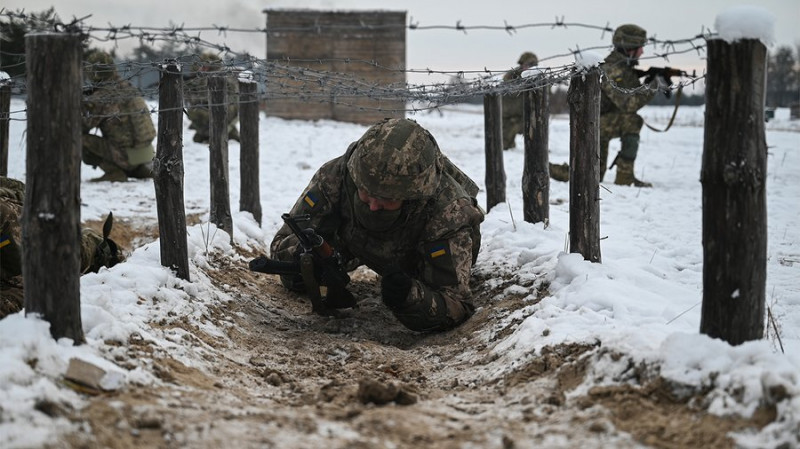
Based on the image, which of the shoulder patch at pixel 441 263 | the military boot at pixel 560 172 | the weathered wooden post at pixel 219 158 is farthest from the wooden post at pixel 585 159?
the military boot at pixel 560 172

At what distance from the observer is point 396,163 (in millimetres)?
4570

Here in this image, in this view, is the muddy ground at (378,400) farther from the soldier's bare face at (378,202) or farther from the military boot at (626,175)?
the military boot at (626,175)

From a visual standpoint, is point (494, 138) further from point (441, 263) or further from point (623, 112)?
point (623, 112)

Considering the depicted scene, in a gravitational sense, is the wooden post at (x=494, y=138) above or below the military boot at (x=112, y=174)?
above

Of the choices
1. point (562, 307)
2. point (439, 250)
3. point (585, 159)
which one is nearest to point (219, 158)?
point (439, 250)

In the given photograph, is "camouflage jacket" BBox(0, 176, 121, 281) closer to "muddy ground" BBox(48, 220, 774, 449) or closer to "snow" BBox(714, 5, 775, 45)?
"muddy ground" BBox(48, 220, 774, 449)

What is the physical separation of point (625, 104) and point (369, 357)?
778 centimetres

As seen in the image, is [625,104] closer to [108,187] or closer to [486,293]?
[486,293]

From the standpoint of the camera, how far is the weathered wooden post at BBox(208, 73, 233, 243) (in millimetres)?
6305

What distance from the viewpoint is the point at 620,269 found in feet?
16.1

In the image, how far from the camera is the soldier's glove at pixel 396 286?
437 centimetres

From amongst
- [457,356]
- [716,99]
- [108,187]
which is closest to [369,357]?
[457,356]

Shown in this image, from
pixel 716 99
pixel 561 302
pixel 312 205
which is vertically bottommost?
pixel 561 302

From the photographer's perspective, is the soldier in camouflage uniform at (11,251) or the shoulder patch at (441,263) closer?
the soldier in camouflage uniform at (11,251)
